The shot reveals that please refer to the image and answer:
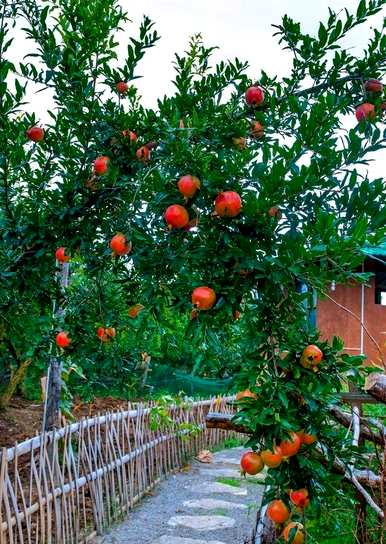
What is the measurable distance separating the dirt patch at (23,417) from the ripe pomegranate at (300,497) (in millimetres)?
4025

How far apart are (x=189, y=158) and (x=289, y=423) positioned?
2.42ft

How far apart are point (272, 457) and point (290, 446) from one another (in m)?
0.06

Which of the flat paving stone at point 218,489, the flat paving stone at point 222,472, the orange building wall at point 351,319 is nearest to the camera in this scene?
the flat paving stone at point 218,489

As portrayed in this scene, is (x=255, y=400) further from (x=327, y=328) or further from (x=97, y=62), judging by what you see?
(x=327, y=328)

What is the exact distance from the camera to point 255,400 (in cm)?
157

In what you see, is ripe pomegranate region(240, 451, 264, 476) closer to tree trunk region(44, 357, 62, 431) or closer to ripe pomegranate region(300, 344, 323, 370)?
ripe pomegranate region(300, 344, 323, 370)

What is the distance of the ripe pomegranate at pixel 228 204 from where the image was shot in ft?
5.34

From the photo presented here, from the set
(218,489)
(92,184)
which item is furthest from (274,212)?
(218,489)

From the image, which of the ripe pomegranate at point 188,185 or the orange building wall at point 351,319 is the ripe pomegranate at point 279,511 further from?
the orange building wall at point 351,319

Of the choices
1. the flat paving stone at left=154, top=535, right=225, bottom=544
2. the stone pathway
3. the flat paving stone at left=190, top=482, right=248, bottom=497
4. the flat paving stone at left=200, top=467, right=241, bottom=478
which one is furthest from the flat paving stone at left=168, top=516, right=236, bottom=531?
the flat paving stone at left=200, top=467, right=241, bottom=478

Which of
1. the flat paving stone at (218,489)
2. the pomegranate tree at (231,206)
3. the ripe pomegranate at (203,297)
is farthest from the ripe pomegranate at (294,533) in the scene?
the flat paving stone at (218,489)

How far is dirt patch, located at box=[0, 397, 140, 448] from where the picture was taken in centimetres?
594

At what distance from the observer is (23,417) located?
6.67 meters

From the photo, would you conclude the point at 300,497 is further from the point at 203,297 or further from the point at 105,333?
the point at 105,333
